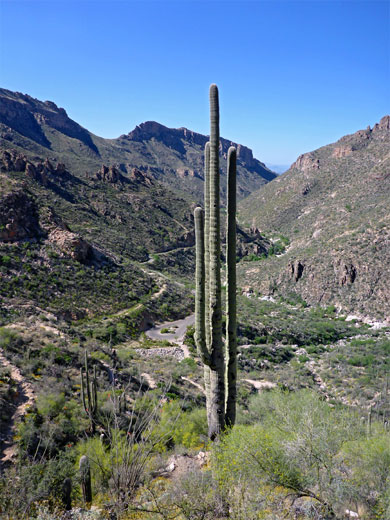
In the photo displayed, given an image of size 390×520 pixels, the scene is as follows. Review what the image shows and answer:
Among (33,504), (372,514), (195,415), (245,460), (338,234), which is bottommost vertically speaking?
(195,415)

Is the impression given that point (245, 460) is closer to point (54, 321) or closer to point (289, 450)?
point (289, 450)

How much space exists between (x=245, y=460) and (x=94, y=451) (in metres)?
5.04

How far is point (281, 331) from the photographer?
1245 inches

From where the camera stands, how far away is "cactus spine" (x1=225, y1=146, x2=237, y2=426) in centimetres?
661

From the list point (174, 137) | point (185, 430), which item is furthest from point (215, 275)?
point (174, 137)

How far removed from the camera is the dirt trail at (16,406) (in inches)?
353

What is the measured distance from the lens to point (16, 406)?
35.9 ft

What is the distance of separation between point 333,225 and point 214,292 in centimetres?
5122

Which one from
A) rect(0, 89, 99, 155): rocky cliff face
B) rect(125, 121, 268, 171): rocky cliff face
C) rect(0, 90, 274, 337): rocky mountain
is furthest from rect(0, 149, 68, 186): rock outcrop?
rect(125, 121, 268, 171): rocky cliff face

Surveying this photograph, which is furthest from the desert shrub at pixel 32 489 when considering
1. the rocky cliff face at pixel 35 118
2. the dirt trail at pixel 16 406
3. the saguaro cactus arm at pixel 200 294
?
the rocky cliff face at pixel 35 118

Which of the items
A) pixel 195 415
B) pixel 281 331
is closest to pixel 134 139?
pixel 281 331

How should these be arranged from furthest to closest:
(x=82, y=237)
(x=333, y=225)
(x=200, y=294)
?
(x=333, y=225), (x=82, y=237), (x=200, y=294)

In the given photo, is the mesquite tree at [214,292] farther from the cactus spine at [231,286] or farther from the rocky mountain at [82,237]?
the rocky mountain at [82,237]

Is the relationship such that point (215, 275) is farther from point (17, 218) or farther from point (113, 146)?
point (113, 146)
